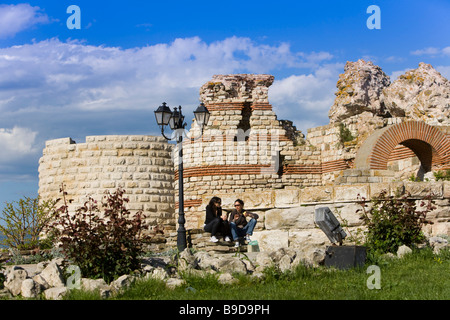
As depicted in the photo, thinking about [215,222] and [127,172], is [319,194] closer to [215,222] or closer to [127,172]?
[215,222]

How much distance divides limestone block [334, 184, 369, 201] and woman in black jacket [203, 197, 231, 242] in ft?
6.91

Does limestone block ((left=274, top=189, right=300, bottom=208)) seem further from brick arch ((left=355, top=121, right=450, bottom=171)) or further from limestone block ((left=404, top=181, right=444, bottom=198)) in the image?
brick arch ((left=355, top=121, right=450, bottom=171))

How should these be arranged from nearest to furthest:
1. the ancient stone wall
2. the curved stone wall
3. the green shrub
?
the ancient stone wall < the green shrub < the curved stone wall

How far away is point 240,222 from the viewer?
35.0 ft

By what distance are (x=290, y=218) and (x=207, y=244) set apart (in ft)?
5.54

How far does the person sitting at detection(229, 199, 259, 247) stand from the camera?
1055cm

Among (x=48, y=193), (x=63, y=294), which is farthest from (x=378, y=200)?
(x=48, y=193)

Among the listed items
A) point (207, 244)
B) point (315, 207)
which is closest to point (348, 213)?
point (315, 207)

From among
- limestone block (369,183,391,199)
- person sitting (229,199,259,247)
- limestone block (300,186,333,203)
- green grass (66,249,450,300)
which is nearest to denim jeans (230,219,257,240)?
person sitting (229,199,259,247)

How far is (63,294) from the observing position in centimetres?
636

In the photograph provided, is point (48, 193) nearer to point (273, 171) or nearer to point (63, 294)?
point (273, 171)
